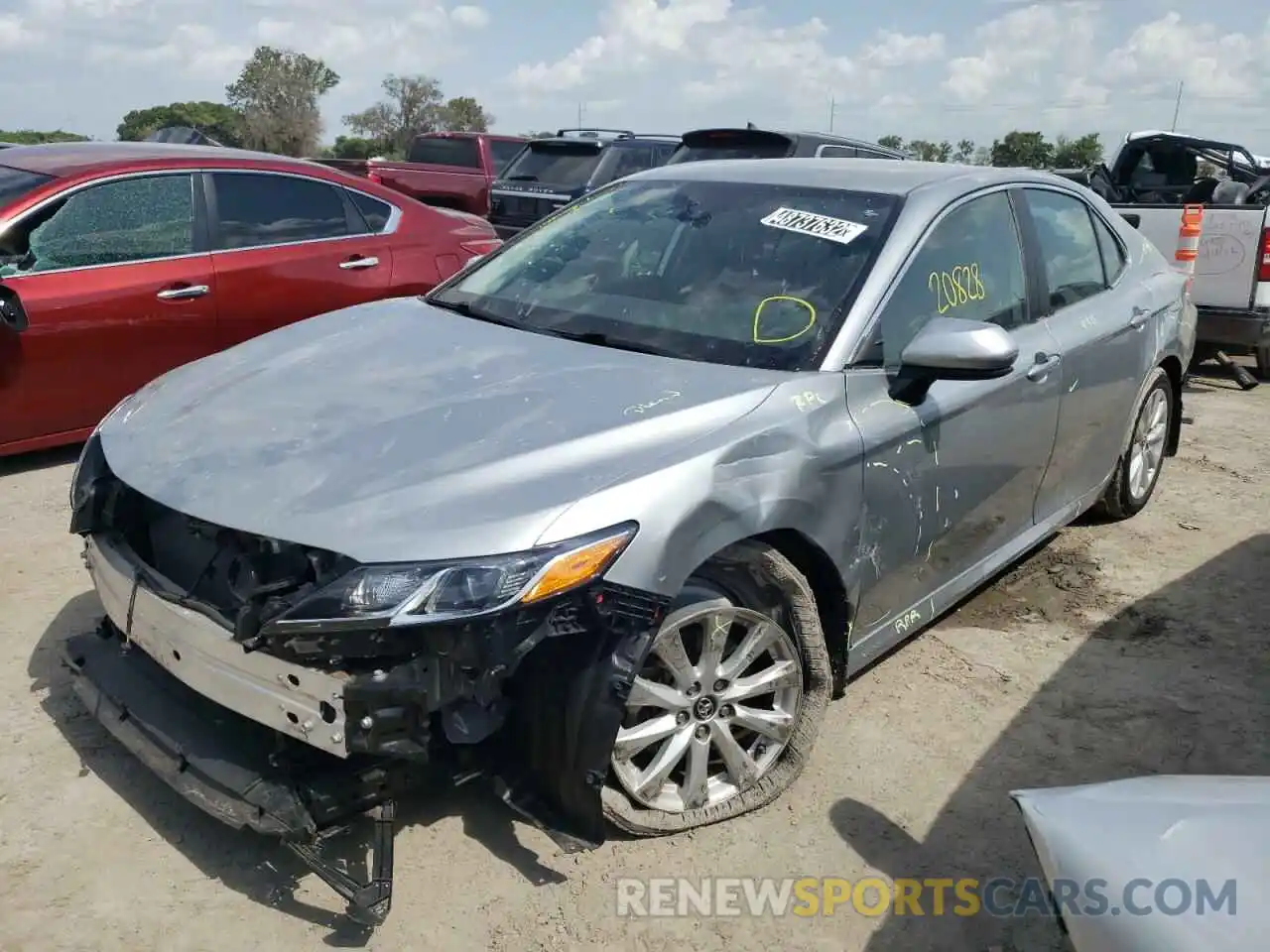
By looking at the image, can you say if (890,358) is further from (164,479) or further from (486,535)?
(164,479)

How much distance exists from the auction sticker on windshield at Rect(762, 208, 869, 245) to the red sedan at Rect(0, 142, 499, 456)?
11.0ft

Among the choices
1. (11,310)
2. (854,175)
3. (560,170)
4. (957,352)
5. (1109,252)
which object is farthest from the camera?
(560,170)

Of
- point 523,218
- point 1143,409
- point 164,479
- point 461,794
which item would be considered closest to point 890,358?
point 461,794

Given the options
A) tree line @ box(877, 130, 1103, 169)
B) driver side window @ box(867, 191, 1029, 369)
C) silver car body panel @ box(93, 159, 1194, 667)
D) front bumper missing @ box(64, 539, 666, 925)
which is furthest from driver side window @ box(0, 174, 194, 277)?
tree line @ box(877, 130, 1103, 169)

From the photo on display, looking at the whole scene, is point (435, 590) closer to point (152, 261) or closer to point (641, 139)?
point (152, 261)

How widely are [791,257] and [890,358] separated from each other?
0.44 meters

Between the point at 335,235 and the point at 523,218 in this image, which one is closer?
the point at 335,235

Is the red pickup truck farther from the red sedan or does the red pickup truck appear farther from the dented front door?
the dented front door

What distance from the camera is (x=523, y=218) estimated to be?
36.9ft

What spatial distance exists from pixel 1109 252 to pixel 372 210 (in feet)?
13.1

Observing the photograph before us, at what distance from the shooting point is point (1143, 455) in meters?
5.16

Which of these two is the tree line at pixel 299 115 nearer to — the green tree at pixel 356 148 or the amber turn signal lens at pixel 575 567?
the green tree at pixel 356 148

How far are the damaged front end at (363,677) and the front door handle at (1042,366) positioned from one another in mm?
1925

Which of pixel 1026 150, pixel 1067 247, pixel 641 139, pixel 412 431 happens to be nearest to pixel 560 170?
pixel 641 139
